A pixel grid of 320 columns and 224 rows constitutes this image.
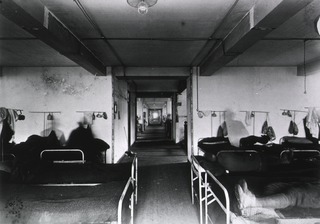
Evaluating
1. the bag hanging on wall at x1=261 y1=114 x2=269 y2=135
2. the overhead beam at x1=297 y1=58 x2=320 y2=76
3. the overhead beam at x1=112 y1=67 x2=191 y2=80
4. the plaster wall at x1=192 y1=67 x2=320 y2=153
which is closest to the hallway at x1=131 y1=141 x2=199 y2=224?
the plaster wall at x1=192 y1=67 x2=320 y2=153

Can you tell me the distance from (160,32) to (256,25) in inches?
59.6

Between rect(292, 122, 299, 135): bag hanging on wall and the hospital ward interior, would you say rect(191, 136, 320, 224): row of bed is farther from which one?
rect(292, 122, 299, 135): bag hanging on wall

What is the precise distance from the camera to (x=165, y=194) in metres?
4.22

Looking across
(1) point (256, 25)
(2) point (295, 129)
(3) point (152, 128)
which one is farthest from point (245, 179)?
(3) point (152, 128)

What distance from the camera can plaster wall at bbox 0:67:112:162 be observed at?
599 centimetres

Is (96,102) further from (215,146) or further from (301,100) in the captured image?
(301,100)

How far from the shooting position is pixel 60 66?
606 cm

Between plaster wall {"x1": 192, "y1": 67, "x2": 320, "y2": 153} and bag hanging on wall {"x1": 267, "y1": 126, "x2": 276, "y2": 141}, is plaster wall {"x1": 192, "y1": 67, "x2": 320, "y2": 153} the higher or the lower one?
the higher one

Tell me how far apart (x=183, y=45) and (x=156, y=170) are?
3093mm

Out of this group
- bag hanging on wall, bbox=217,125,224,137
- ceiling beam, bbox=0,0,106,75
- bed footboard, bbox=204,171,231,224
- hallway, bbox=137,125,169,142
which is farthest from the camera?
hallway, bbox=137,125,169,142

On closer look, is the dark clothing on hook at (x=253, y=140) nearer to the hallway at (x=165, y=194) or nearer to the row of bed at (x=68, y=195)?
the hallway at (x=165, y=194)

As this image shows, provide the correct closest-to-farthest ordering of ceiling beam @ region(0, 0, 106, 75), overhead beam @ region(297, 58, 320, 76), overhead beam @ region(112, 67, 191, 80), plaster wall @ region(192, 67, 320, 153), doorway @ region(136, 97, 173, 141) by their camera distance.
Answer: ceiling beam @ region(0, 0, 106, 75), overhead beam @ region(297, 58, 320, 76), plaster wall @ region(192, 67, 320, 153), overhead beam @ region(112, 67, 191, 80), doorway @ region(136, 97, 173, 141)

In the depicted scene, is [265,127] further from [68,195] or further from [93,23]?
[68,195]

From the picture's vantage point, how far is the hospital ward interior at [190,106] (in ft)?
7.65
